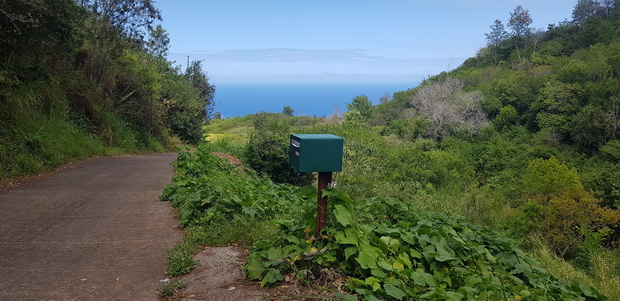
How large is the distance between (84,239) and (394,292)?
3.68m

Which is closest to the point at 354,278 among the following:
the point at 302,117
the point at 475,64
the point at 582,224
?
the point at 582,224

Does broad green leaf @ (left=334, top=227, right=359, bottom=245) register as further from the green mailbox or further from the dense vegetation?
the green mailbox

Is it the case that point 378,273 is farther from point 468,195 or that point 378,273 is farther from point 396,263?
point 468,195

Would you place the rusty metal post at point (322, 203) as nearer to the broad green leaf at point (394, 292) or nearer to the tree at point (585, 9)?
the broad green leaf at point (394, 292)

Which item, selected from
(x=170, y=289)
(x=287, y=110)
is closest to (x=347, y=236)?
(x=170, y=289)

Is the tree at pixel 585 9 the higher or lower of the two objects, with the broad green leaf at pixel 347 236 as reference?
higher

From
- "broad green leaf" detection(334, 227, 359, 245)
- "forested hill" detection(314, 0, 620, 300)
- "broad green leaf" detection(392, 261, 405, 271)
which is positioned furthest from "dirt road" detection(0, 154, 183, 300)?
"forested hill" detection(314, 0, 620, 300)

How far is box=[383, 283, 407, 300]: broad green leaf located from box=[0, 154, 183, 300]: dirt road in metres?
1.89

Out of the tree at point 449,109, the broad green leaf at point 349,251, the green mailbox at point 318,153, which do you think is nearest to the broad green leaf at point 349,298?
the broad green leaf at point 349,251

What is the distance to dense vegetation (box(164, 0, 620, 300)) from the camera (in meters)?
3.82

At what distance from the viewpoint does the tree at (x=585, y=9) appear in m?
70.9

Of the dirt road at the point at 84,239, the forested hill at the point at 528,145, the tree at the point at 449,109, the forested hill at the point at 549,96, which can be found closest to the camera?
the dirt road at the point at 84,239

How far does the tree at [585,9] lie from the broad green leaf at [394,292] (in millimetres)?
81177

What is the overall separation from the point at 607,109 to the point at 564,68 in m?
11.1
